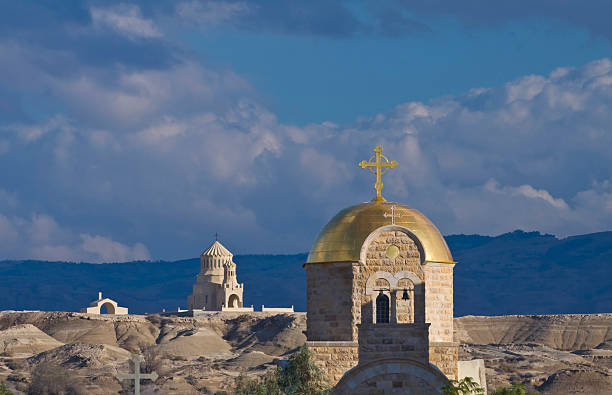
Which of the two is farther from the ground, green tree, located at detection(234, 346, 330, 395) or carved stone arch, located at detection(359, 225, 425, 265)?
carved stone arch, located at detection(359, 225, 425, 265)

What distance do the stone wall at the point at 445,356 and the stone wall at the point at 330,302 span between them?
7.35ft

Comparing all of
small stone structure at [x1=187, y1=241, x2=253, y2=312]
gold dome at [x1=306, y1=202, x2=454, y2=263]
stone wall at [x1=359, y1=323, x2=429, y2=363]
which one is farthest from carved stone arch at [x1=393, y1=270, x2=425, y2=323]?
small stone structure at [x1=187, y1=241, x2=253, y2=312]

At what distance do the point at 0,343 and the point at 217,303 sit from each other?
123 ft

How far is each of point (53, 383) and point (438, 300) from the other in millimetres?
54077

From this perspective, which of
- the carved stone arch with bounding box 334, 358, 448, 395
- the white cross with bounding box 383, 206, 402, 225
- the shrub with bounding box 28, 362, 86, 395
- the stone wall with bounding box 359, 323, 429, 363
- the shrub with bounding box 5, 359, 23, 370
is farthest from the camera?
the shrub with bounding box 5, 359, 23, 370

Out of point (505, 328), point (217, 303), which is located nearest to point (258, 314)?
point (217, 303)

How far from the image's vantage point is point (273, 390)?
28422 mm

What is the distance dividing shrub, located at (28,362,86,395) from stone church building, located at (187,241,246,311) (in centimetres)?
6150

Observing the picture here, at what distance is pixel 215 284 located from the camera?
146625 millimetres

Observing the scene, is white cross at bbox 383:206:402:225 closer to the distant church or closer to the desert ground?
the distant church

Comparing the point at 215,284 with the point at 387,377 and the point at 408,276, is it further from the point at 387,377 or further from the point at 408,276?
the point at 387,377

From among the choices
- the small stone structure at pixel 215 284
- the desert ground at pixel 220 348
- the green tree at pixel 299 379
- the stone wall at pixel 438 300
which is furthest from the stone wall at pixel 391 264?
the small stone structure at pixel 215 284

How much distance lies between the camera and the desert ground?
86500 millimetres

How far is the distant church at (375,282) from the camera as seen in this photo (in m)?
28.1
